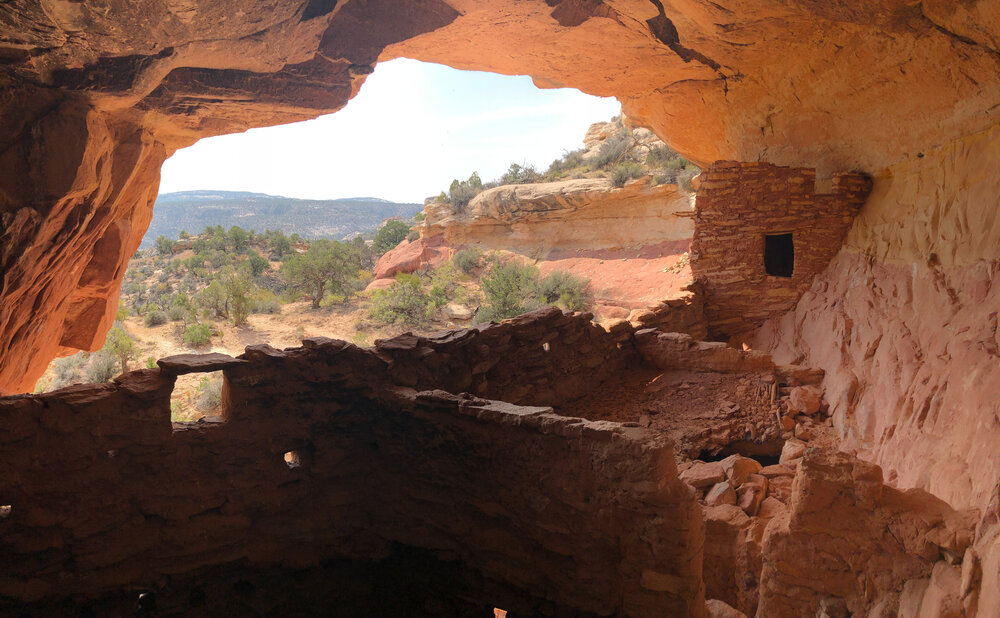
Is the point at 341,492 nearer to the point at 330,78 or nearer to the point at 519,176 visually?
the point at 330,78

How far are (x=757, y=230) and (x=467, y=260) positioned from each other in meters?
12.9

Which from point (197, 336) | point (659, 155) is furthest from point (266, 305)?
point (659, 155)

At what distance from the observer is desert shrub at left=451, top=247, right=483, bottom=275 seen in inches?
777

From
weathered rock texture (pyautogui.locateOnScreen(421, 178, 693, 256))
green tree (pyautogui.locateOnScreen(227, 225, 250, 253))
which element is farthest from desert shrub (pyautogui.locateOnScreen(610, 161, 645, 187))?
green tree (pyautogui.locateOnScreen(227, 225, 250, 253))

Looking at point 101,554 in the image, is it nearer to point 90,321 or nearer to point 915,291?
point 90,321

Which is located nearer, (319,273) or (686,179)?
(686,179)

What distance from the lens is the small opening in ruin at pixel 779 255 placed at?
29.9 feet

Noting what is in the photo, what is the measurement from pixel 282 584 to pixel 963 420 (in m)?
4.90

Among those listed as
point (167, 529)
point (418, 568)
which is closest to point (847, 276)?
point (418, 568)

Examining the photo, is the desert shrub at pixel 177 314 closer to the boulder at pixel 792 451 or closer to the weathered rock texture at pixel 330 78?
the weathered rock texture at pixel 330 78

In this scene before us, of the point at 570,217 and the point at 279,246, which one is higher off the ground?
the point at 570,217

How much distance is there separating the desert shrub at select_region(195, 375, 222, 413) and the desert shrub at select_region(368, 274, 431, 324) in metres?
4.72

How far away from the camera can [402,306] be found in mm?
14422

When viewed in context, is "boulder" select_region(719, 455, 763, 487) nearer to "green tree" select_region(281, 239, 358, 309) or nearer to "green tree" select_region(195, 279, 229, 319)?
"green tree" select_region(195, 279, 229, 319)
